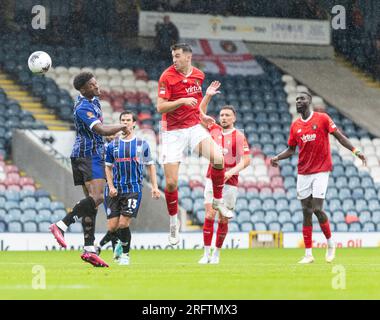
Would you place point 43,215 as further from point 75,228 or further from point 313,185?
point 313,185

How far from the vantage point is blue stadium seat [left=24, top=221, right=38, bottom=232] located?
22573 mm

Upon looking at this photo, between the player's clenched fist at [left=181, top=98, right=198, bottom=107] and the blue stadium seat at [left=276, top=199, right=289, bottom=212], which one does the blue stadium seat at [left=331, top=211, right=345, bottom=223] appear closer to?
the blue stadium seat at [left=276, top=199, right=289, bottom=212]

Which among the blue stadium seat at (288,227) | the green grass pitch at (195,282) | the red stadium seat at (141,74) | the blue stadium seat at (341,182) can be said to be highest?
the red stadium seat at (141,74)

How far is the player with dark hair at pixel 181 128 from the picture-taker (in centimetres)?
1351

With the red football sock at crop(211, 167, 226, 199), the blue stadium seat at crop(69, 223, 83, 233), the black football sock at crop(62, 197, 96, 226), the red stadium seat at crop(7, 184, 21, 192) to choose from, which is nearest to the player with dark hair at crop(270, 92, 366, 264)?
the red football sock at crop(211, 167, 226, 199)

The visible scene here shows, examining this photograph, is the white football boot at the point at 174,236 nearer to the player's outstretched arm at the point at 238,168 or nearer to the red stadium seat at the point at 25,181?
the player's outstretched arm at the point at 238,168

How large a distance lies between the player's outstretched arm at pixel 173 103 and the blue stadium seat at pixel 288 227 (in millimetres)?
12092

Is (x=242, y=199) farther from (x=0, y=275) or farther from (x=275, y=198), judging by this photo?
(x=0, y=275)

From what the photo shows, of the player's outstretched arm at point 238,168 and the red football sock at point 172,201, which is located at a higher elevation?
the player's outstretched arm at point 238,168

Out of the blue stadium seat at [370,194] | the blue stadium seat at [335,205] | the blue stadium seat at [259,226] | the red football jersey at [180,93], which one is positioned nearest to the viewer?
the red football jersey at [180,93]

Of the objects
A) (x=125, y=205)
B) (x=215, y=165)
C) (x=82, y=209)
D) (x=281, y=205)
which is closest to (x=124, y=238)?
(x=125, y=205)

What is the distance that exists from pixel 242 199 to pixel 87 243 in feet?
41.9

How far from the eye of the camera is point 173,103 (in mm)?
13242

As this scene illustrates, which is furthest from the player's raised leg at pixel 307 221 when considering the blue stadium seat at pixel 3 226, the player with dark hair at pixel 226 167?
the blue stadium seat at pixel 3 226
